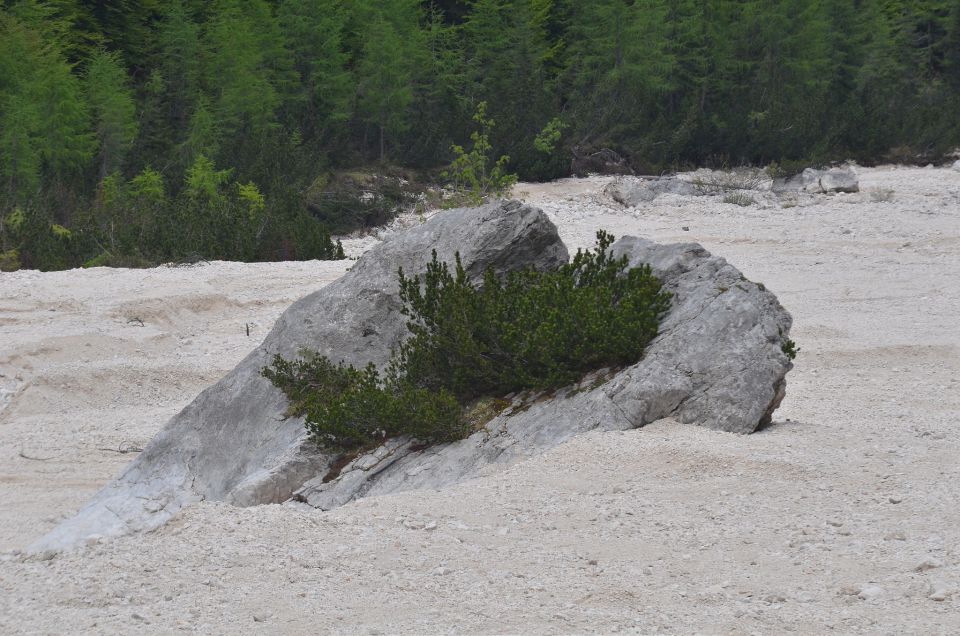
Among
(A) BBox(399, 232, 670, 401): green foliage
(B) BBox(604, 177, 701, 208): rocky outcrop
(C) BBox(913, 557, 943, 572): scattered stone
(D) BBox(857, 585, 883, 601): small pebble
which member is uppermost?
(A) BBox(399, 232, 670, 401): green foliage

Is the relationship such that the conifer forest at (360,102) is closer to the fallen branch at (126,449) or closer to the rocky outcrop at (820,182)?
the rocky outcrop at (820,182)

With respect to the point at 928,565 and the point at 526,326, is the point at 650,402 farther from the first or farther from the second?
the point at 928,565

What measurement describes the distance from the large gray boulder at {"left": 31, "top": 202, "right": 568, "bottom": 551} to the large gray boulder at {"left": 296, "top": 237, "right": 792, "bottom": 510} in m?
0.55

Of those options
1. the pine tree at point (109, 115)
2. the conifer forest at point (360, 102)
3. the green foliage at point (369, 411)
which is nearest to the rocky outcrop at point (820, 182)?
the conifer forest at point (360, 102)

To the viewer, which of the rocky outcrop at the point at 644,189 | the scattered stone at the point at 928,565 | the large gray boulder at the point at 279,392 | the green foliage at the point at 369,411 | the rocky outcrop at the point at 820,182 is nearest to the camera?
the scattered stone at the point at 928,565

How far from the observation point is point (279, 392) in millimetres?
7148

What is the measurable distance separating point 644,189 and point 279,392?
712 inches

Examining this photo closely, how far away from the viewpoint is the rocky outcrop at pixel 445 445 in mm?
6004

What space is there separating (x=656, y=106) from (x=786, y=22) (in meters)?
6.92

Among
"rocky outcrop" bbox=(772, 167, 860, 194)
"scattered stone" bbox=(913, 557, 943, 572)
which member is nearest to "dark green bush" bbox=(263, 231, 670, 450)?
"scattered stone" bbox=(913, 557, 943, 572)

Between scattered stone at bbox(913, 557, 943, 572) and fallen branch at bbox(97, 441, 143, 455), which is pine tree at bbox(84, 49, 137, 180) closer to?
fallen branch at bbox(97, 441, 143, 455)

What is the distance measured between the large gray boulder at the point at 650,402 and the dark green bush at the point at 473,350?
16 cm

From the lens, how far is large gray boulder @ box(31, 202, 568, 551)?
6.54 m

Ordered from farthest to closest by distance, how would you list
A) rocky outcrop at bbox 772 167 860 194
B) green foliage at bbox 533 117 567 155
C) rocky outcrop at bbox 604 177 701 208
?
green foliage at bbox 533 117 567 155 → rocky outcrop at bbox 604 177 701 208 → rocky outcrop at bbox 772 167 860 194
